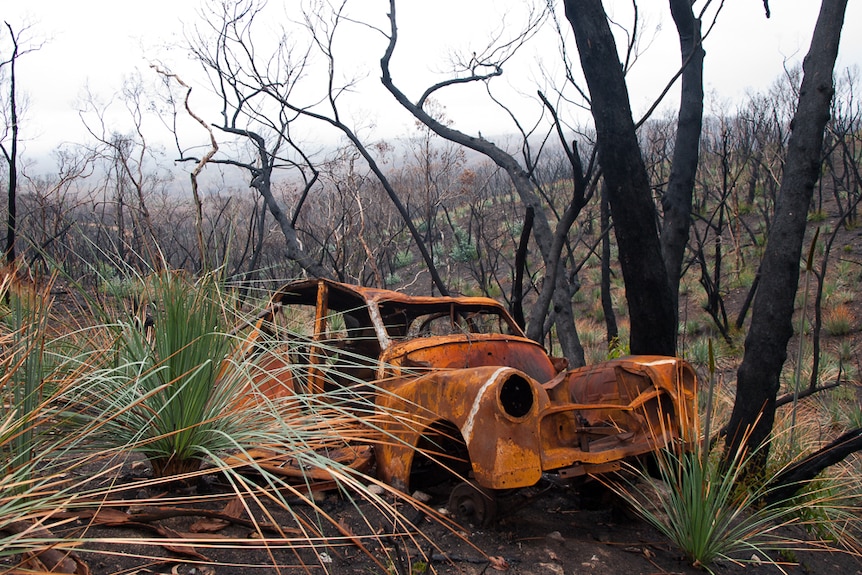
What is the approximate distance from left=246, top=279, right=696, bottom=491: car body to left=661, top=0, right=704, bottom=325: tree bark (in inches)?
79.9

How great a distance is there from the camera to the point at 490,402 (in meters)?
3.47

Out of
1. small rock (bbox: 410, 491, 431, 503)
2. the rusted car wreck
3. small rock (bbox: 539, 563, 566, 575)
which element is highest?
the rusted car wreck

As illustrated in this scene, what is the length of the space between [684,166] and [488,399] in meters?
4.08

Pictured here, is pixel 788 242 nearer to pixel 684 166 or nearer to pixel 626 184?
pixel 626 184

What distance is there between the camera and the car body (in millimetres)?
3455

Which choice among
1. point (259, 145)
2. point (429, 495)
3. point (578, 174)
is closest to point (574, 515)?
point (429, 495)

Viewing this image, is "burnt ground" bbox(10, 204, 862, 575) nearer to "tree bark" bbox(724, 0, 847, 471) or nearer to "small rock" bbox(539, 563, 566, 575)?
"small rock" bbox(539, 563, 566, 575)

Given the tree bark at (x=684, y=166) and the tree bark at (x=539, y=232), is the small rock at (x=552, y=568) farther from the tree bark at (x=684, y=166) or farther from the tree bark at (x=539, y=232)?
the tree bark at (x=539, y=232)

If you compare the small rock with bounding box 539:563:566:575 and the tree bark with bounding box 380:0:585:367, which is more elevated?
the tree bark with bounding box 380:0:585:367

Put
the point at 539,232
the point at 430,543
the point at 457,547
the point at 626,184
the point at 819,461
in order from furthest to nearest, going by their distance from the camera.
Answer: the point at 539,232, the point at 626,184, the point at 819,461, the point at 457,547, the point at 430,543

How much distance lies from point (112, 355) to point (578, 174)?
13.9 feet

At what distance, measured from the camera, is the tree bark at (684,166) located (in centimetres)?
643

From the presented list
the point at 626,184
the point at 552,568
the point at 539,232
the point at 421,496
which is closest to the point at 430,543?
the point at 552,568

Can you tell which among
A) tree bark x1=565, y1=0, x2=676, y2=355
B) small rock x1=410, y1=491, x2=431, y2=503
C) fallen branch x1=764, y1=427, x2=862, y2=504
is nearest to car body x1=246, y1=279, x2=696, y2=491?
small rock x1=410, y1=491, x2=431, y2=503
